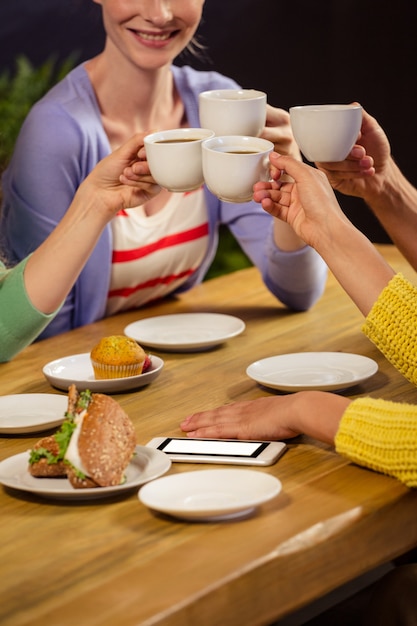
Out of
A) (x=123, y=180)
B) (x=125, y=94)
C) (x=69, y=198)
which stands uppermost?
(x=125, y=94)

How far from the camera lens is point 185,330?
218 cm

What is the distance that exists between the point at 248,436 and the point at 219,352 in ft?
1.79

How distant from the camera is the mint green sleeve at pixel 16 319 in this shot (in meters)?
2.03

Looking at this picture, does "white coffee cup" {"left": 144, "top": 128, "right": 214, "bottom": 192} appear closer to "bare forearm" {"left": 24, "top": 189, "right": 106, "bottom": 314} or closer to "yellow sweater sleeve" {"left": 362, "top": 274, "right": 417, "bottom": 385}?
"bare forearm" {"left": 24, "top": 189, "right": 106, "bottom": 314}

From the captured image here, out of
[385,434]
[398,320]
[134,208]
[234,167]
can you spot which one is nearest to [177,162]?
[234,167]

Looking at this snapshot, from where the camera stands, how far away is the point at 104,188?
2.07m

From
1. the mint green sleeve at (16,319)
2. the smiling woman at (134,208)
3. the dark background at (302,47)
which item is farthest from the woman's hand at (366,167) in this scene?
the dark background at (302,47)

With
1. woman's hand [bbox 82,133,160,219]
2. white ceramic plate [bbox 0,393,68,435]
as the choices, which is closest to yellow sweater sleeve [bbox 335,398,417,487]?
white ceramic plate [bbox 0,393,68,435]

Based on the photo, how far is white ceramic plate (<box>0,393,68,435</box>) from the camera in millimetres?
1587

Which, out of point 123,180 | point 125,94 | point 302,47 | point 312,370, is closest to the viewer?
point 312,370

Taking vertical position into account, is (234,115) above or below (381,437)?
above

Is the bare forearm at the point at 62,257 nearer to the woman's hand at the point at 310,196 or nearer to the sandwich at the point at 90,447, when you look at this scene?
the woman's hand at the point at 310,196

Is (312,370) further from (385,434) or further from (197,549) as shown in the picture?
(197,549)

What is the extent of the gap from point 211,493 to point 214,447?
0.63ft
